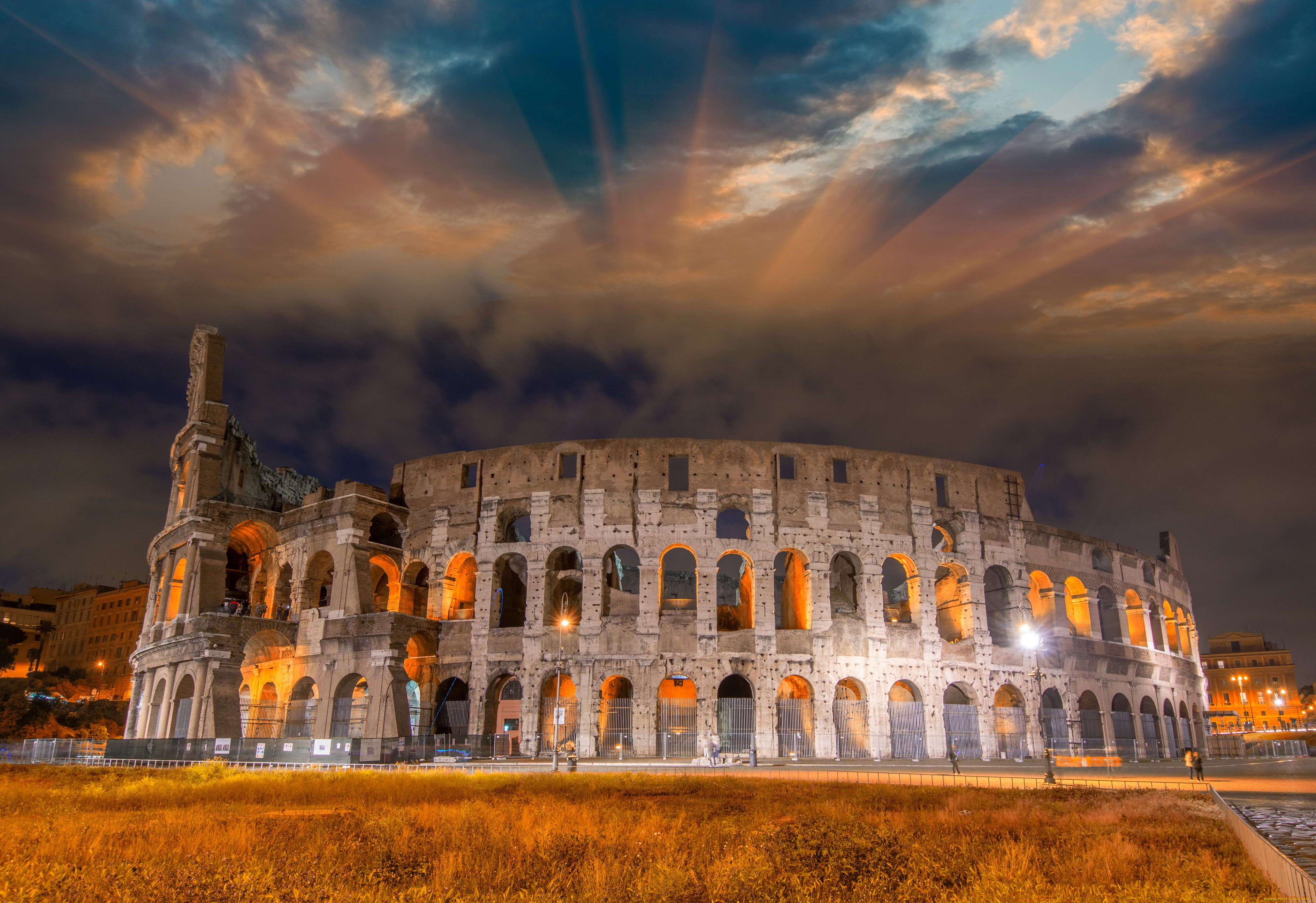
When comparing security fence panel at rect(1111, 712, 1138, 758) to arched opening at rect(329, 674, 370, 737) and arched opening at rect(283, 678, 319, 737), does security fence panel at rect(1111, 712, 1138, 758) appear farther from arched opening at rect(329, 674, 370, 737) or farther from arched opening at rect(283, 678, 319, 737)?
arched opening at rect(283, 678, 319, 737)

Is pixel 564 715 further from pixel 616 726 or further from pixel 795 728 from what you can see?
pixel 795 728

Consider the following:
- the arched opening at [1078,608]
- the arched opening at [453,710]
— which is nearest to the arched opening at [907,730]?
the arched opening at [1078,608]

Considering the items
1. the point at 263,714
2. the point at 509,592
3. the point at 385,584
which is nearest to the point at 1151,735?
the point at 509,592

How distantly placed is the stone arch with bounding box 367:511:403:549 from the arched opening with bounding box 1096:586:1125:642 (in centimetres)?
3556

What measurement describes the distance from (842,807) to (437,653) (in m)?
27.2

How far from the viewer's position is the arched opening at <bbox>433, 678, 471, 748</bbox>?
39562 mm

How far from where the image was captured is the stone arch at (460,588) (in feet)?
139

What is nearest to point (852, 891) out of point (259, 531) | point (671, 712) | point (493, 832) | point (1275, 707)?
point (493, 832)

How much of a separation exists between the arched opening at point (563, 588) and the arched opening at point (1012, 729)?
19477mm

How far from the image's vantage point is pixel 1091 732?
44562 mm

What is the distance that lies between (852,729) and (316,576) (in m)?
26.1

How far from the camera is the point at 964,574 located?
43438 millimetres

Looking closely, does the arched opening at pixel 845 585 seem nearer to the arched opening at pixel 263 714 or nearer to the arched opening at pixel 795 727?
the arched opening at pixel 795 727

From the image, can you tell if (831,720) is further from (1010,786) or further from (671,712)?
(1010,786)
